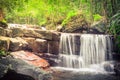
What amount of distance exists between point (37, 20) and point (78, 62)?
43.4 ft

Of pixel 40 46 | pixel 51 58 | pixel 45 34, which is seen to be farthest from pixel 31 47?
pixel 51 58

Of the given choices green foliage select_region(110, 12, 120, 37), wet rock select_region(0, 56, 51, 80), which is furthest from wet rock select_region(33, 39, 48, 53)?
wet rock select_region(0, 56, 51, 80)

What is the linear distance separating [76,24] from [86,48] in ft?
9.94

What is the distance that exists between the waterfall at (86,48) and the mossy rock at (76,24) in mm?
2117

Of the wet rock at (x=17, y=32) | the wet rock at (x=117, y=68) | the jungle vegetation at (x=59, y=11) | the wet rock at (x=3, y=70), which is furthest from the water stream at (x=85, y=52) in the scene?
the wet rock at (x=3, y=70)

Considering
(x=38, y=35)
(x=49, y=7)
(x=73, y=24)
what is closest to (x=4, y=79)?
(x=38, y=35)

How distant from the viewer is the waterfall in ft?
46.5

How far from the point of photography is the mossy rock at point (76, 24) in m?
16.8

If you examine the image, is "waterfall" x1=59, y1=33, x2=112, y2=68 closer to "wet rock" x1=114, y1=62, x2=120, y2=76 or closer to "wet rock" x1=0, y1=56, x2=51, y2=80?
"wet rock" x1=114, y1=62, x2=120, y2=76

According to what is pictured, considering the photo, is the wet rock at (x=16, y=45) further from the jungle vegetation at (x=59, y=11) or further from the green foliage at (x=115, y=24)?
the green foliage at (x=115, y=24)

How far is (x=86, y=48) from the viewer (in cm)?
1448

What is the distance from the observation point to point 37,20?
84.6 ft

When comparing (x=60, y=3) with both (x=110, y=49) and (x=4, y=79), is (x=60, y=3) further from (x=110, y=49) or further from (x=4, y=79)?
(x=4, y=79)

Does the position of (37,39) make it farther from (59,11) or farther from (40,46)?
(59,11)
